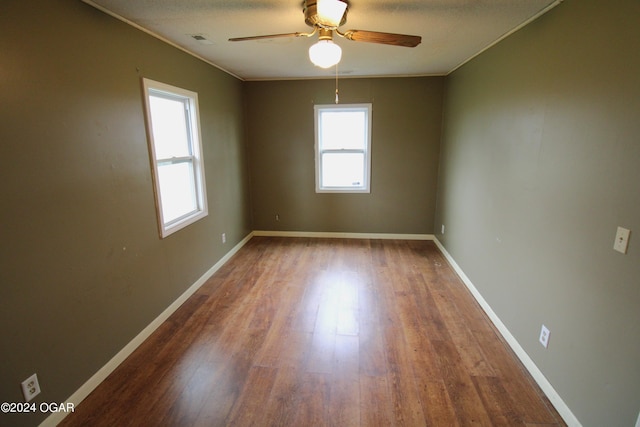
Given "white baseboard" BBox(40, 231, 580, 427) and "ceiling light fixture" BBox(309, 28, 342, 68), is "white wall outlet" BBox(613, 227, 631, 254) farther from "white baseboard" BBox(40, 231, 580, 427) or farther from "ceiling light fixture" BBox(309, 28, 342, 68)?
"ceiling light fixture" BBox(309, 28, 342, 68)

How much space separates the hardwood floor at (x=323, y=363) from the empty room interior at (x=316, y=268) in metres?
0.02

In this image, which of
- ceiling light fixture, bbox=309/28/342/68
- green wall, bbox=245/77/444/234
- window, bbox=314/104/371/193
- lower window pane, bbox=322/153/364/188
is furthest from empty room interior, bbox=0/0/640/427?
lower window pane, bbox=322/153/364/188

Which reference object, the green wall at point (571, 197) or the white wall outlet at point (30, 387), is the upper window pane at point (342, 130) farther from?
the white wall outlet at point (30, 387)

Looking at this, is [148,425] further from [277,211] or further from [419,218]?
[419,218]

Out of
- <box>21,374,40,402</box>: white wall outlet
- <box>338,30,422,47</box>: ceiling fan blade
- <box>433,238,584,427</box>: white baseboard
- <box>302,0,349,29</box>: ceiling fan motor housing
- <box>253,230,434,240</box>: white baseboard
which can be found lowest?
<box>433,238,584,427</box>: white baseboard

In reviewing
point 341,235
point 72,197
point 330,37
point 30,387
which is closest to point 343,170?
point 341,235

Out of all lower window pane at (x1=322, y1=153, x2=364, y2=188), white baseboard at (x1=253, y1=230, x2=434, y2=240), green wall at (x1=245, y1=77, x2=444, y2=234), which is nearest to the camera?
green wall at (x1=245, y1=77, x2=444, y2=234)

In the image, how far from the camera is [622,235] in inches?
57.6

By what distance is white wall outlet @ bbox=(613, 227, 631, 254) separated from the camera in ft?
4.73

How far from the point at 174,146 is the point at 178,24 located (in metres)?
1.17

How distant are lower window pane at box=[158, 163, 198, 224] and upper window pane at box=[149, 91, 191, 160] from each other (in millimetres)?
141

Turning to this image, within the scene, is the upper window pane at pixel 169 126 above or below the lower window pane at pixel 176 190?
above

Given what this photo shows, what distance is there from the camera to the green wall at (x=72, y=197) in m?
1.56

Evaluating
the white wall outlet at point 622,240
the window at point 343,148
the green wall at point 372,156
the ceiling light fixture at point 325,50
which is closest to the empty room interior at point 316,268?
the white wall outlet at point 622,240
